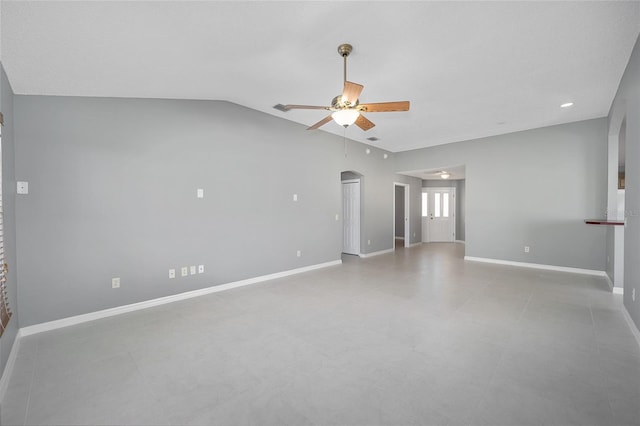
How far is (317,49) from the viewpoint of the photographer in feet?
9.32

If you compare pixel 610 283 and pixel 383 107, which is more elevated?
pixel 383 107

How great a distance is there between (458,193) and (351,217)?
16.3ft

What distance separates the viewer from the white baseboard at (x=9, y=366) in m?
2.08

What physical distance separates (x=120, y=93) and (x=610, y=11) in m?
4.83

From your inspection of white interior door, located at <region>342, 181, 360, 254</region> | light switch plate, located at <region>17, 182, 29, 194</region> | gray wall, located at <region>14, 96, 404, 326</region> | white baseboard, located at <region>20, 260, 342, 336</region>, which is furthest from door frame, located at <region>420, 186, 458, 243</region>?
light switch plate, located at <region>17, 182, 29, 194</region>

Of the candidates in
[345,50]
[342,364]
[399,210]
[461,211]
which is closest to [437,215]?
[461,211]

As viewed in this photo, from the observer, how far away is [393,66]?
10.5 feet

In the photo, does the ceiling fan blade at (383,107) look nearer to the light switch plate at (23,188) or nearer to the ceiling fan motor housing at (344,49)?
the ceiling fan motor housing at (344,49)

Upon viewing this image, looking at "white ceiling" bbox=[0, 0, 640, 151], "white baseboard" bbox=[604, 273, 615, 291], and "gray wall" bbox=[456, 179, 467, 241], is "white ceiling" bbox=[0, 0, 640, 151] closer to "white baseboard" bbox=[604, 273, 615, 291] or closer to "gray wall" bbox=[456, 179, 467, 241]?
"white baseboard" bbox=[604, 273, 615, 291]

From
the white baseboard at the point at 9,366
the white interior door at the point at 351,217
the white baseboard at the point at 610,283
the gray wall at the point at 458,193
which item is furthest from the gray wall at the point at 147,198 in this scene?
the gray wall at the point at 458,193

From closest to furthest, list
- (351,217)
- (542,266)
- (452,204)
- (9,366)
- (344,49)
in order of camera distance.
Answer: (9,366) → (344,49) → (542,266) → (351,217) → (452,204)

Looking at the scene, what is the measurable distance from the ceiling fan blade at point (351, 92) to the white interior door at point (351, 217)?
15.5 ft

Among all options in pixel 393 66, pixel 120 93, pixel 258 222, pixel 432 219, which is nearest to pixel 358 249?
pixel 258 222

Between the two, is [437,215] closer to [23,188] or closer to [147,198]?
[147,198]
